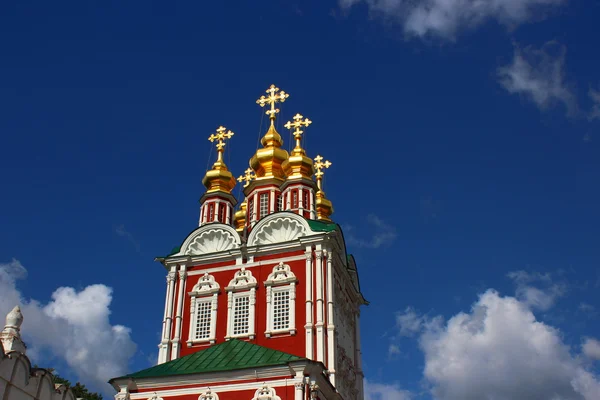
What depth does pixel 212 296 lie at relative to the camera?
25344 mm

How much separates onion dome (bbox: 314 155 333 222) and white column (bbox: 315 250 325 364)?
9743 millimetres

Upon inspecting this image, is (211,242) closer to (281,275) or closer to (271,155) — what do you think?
(281,275)

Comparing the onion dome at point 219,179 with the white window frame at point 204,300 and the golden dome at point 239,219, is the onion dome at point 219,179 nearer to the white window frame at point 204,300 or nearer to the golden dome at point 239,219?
the golden dome at point 239,219

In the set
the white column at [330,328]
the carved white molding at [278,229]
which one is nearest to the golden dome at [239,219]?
the carved white molding at [278,229]

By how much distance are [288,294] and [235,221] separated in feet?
29.2

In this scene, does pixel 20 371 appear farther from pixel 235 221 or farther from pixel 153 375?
pixel 235 221

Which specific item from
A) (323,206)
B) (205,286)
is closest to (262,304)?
(205,286)

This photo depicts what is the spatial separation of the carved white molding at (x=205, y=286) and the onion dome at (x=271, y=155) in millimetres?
6154

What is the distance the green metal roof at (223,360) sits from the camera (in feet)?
65.6

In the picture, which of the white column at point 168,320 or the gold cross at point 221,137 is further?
the gold cross at point 221,137

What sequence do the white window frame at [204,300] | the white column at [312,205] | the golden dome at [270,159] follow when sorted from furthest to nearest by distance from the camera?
the golden dome at [270,159]
the white column at [312,205]
the white window frame at [204,300]

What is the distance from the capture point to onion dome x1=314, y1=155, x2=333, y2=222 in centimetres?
3462

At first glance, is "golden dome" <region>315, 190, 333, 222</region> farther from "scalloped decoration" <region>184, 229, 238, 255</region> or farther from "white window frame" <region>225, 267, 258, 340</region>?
"white window frame" <region>225, 267, 258, 340</region>

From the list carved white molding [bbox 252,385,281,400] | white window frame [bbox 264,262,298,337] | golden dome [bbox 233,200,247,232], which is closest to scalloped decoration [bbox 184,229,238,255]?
white window frame [bbox 264,262,298,337]
